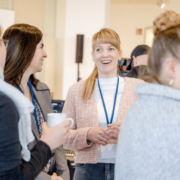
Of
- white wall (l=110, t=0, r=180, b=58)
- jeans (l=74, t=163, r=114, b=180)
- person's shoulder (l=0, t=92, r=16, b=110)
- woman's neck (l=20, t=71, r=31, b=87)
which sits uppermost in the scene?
white wall (l=110, t=0, r=180, b=58)

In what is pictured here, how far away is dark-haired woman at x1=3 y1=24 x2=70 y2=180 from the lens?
1439 mm

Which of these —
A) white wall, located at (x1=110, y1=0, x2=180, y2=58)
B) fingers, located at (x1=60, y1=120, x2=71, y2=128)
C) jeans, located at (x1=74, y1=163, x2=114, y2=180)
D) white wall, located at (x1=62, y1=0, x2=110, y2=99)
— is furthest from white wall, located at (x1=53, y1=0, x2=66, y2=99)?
fingers, located at (x1=60, y1=120, x2=71, y2=128)

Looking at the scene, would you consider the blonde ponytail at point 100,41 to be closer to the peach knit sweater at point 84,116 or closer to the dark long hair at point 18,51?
the peach knit sweater at point 84,116

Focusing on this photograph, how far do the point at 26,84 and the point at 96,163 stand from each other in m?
0.68

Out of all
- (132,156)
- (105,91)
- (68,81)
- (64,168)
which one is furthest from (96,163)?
(68,81)

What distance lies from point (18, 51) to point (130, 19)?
6.92 meters

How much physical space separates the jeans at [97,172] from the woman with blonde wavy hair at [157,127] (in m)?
0.55

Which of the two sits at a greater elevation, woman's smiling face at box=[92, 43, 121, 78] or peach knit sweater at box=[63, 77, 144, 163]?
woman's smiling face at box=[92, 43, 121, 78]

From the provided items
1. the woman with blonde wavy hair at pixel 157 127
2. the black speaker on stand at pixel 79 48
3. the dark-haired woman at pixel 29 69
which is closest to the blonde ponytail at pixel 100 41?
the dark-haired woman at pixel 29 69

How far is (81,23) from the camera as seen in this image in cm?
502

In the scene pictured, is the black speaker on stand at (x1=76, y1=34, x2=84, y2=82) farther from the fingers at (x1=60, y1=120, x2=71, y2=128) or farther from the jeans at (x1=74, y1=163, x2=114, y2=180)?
the fingers at (x1=60, y1=120, x2=71, y2=128)

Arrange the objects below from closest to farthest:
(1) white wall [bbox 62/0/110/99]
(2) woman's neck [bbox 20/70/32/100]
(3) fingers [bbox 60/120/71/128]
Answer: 1. (3) fingers [bbox 60/120/71/128]
2. (2) woman's neck [bbox 20/70/32/100]
3. (1) white wall [bbox 62/0/110/99]

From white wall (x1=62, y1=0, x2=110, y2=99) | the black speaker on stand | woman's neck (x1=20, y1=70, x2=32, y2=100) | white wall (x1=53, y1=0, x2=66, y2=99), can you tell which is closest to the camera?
woman's neck (x1=20, y1=70, x2=32, y2=100)

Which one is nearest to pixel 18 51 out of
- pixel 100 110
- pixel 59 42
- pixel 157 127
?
pixel 100 110
